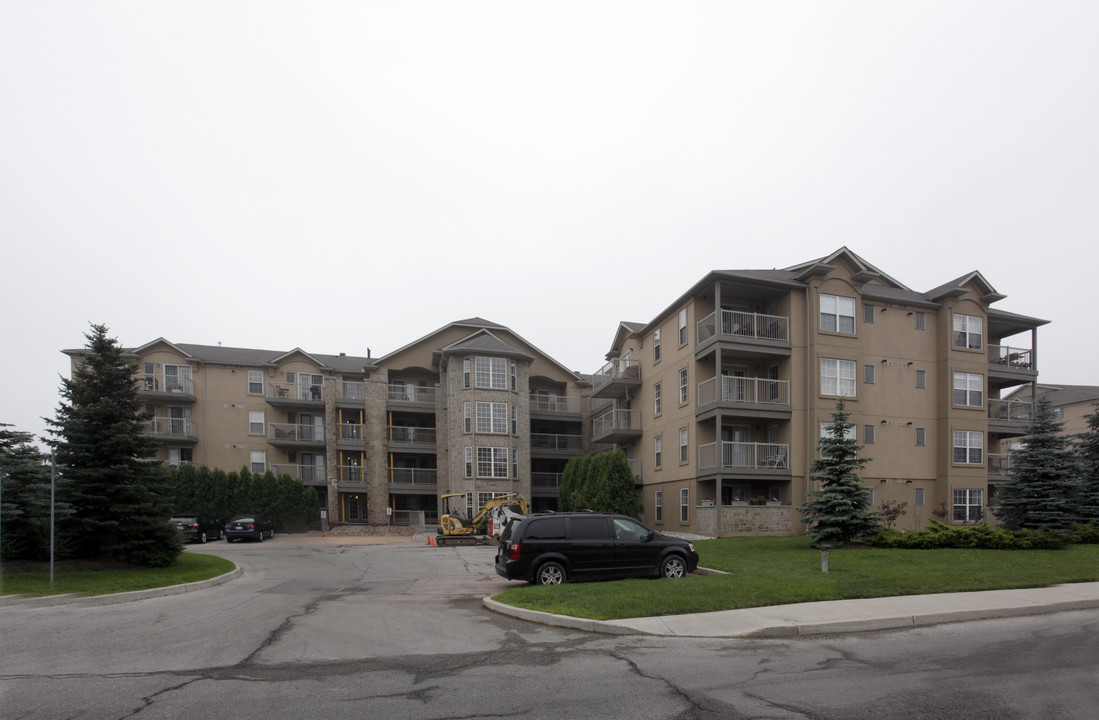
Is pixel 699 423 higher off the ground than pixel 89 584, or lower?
higher

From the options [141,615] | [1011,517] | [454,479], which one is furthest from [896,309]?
[141,615]

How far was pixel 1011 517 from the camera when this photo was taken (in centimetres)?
2298

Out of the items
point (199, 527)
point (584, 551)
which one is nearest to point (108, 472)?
point (584, 551)

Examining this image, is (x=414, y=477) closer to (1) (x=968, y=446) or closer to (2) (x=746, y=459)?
(2) (x=746, y=459)

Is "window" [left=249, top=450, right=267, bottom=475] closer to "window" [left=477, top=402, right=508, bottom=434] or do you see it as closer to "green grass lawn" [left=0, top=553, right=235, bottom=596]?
"window" [left=477, top=402, right=508, bottom=434]

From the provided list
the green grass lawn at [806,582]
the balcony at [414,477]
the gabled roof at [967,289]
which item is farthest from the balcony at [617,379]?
the green grass lawn at [806,582]

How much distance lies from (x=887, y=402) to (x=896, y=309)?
4.22 meters

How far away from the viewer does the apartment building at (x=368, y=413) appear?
41.5 meters

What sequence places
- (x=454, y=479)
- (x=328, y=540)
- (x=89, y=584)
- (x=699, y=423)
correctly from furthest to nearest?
(x=454, y=479), (x=328, y=540), (x=699, y=423), (x=89, y=584)

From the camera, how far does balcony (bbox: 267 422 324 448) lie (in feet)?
144

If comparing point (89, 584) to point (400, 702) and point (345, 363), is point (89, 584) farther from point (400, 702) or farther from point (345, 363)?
point (345, 363)

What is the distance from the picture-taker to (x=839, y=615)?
34.1ft

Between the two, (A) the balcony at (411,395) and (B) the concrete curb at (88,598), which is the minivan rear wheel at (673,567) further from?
(A) the balcony at (411,395)

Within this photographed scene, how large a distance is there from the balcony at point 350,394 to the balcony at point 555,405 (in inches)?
451
